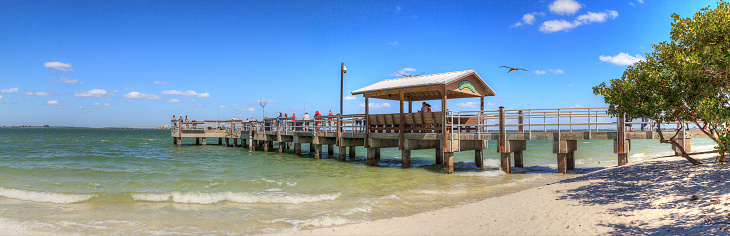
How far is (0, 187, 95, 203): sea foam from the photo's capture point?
10.7m

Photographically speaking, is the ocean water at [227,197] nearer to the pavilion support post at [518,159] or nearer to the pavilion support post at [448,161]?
the pavilion support post at [448,161]

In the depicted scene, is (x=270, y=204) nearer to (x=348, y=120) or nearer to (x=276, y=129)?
(x=348, y=120)

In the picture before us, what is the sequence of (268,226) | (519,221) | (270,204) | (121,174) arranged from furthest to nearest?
(121,174) < (270,204) < (268,226) < (519,221)

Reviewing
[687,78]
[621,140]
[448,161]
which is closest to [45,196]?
[448,161]

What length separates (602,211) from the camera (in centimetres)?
691

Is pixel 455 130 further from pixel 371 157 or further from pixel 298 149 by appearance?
pixel 298 149

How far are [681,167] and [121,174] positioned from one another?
1890 centimetres

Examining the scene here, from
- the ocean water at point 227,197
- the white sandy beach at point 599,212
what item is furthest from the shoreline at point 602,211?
the ocean water at point 227,197

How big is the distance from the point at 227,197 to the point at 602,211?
8.77 m

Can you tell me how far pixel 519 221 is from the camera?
6.87 meters

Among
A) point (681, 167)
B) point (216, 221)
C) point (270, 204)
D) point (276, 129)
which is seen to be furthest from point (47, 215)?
point (276, 129)

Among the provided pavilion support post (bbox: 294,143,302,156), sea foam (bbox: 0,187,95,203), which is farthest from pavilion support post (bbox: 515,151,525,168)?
sea foam (bbox: 0,187,95,203)

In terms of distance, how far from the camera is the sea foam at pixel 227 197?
10.6 meters

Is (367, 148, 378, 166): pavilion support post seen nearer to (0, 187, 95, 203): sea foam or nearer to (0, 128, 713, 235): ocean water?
(0, 128, 713, 235): ocean water
